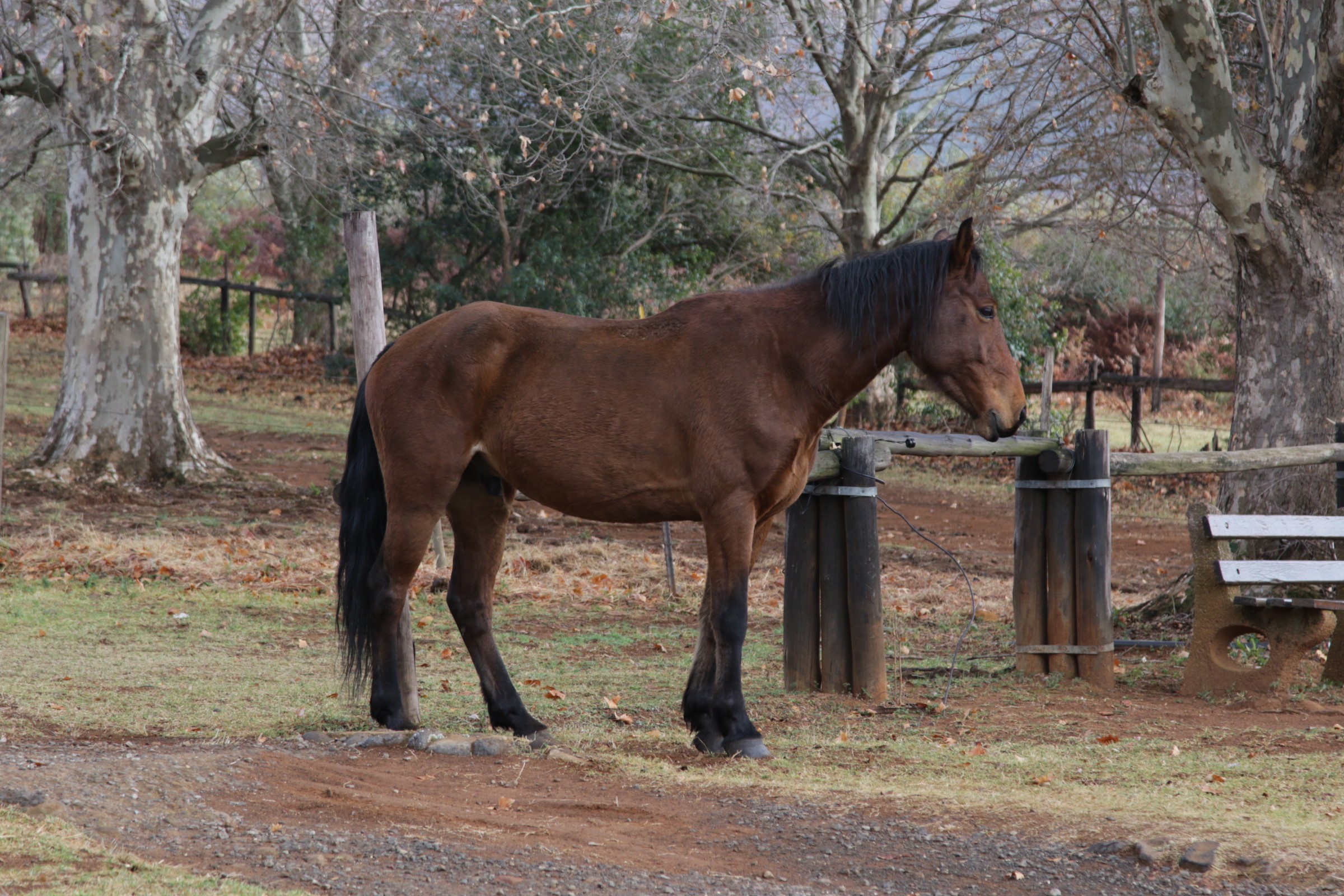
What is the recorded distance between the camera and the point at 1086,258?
70.2 ft

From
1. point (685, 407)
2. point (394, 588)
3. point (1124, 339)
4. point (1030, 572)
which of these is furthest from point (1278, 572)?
point (1124, 339)

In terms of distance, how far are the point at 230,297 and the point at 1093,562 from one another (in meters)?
23.0

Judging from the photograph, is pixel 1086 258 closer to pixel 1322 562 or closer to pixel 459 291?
pixel 459 291

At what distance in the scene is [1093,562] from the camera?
692 cm

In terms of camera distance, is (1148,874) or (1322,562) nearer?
(1148,874)

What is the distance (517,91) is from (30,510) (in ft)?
31.1

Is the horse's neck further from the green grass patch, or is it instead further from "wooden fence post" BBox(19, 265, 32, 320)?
"wooden fence post" BBox(19, 265, 32, 320)

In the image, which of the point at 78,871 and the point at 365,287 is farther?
the point at 365,287

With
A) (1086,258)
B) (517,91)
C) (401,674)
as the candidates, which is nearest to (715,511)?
(401,674)

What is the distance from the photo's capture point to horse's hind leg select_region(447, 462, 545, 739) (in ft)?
18.2

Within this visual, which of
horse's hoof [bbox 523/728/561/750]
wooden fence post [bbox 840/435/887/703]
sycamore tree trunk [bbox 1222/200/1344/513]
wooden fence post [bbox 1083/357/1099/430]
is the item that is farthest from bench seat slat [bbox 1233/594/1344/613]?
wooden fence post [bbox 1083/357/1099/430]

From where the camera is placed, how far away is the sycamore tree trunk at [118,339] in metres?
13.0

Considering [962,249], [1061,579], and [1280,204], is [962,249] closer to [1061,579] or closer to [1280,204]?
[1061,579]

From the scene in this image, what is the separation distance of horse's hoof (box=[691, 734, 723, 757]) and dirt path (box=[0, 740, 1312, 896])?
664 millimetres
